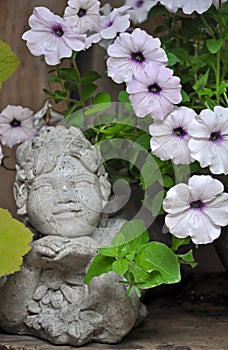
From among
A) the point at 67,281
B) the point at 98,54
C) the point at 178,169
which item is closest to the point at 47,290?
the point at 67,281

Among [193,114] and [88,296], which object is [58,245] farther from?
[193,114]

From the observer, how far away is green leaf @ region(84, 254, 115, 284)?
109 cm

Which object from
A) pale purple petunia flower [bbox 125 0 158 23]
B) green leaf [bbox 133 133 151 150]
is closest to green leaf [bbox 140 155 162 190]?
green leaf [bbox 133 133 151 150]

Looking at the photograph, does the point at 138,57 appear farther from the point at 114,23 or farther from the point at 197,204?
the point at 197,204

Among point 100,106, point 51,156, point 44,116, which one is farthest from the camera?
point 44,116

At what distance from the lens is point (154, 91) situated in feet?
3.71

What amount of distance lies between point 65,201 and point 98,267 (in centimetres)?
13

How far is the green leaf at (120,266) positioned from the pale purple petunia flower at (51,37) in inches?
13.9

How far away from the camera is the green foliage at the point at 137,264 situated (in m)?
1.08

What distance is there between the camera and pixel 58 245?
111cm

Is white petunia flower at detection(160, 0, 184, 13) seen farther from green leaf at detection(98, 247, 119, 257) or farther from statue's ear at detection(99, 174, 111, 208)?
green leaf at detection(98, 247, 119, 257)

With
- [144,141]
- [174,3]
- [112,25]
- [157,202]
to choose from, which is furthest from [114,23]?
[157,202]

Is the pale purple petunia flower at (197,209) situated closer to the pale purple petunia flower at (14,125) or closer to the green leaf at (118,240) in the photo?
the green leaf at (118,240)

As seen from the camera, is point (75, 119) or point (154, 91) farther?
point (75, 119)
